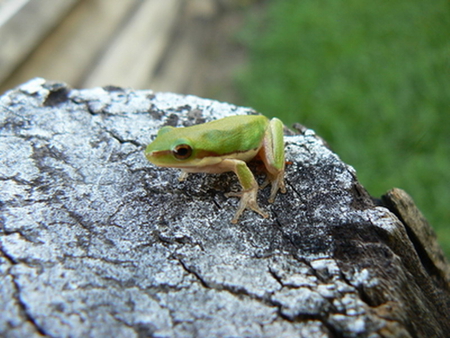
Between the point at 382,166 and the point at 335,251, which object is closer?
the point at 335,251

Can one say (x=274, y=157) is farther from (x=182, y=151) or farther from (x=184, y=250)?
(x=184, y=250)

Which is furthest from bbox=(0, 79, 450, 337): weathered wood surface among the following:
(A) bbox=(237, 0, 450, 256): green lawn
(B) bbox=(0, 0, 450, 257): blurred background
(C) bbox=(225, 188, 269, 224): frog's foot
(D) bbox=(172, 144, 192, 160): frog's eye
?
(A) bbox=(237, 0, 450, 256): green lawn

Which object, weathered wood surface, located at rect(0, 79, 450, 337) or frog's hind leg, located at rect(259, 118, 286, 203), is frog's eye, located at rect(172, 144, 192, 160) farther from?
frog's hind leg, located at rect(259, 118, 286, 203)

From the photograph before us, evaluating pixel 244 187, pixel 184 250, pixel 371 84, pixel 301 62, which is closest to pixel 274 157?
pixel 244 187

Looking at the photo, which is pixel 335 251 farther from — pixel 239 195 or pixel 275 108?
pixel 275 108

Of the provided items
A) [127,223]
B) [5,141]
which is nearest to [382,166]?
[127,223]

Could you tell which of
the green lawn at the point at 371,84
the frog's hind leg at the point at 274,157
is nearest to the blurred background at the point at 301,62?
the green lawn at the point at 371,84

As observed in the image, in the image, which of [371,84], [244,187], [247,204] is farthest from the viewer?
[371,84]
